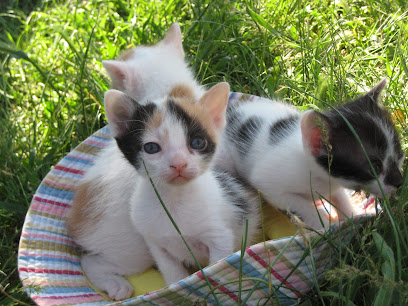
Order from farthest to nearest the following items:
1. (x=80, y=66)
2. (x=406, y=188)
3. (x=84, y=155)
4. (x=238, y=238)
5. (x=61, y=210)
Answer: (x=80, y=66) → (x=84, y=155) → (x=61, y=210) → (x=238, y=238) → (x=406, y=188)

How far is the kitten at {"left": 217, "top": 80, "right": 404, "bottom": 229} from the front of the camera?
2.18 meters

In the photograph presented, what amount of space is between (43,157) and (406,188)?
2.19 meters

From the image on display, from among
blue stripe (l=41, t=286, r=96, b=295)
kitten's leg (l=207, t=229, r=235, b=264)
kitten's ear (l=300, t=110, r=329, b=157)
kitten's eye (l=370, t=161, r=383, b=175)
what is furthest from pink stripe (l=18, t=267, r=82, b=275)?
kitten's eye (l=370, t=161, r=383, b=175)

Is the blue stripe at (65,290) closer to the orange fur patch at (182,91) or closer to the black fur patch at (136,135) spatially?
the black fur patch at (136,135)

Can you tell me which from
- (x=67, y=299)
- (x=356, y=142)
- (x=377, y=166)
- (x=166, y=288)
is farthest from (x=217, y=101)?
(x=67, y=299)

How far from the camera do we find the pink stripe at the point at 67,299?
85.7 inches

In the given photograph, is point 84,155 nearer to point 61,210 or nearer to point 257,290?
point 61,210

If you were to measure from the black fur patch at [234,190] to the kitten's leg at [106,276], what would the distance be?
0.66m

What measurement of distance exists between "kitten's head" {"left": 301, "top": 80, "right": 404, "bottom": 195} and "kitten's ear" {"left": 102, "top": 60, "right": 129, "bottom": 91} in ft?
3.40

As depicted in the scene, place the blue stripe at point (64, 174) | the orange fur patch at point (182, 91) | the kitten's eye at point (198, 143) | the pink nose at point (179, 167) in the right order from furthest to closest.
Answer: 1. the blue stripe at point (64, 174)
2. the orange fur patch at point (182, 91)
3. the kitten's eye at point (198, 143)
4. the pink nose at point (179, 167)

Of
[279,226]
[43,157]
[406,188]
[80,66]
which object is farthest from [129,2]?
[406,188]

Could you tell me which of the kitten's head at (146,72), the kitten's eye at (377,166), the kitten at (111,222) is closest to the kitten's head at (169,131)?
the kitten at (111,222)

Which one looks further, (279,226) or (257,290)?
(279,226)

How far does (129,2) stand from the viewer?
171 inches
